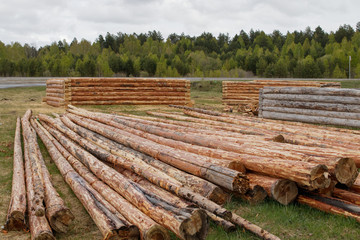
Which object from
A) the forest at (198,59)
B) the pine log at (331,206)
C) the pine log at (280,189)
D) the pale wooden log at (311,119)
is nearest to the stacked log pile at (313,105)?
the pale wooden log at (311,119)

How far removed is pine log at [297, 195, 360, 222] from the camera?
438 centimetres

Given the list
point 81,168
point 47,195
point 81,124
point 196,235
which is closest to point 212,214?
point 196,235

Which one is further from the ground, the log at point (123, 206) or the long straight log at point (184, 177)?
the long straight log at point (184, 177)

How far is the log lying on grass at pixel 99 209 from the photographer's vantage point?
12.8 ft

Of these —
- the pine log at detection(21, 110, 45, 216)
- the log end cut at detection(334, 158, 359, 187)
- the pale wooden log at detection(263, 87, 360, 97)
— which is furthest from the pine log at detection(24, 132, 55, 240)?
the pale wooden log at detection(263, 87, 360, 97)

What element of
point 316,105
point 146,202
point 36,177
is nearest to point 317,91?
point 316,105

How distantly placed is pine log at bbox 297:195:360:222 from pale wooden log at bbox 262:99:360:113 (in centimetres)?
692

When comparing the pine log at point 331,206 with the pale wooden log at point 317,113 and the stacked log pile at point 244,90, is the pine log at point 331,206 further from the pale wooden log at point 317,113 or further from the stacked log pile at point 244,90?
the stacked log pile at point 244,90

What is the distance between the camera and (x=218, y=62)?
78438 millimetres

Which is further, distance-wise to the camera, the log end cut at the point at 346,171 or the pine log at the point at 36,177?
the log end cut at the point at 346,171

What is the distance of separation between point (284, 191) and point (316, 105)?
7.79 m

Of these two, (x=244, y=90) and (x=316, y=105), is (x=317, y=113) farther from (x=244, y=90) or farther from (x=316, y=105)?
(x=244, y=90)

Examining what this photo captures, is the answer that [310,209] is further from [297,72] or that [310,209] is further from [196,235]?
[297,72]

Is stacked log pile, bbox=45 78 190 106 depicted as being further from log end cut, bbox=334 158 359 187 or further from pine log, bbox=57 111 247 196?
log end cut, bbox=334 158 359 187
